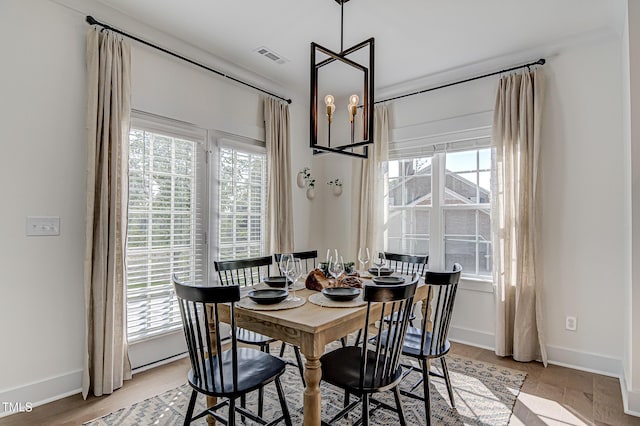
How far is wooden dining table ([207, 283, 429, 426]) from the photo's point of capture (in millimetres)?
1663

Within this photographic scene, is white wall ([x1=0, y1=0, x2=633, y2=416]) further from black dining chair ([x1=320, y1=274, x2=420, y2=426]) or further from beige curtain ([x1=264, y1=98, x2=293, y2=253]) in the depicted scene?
black dining chair ([x1=320, y1=274, x2=420, y2=426])

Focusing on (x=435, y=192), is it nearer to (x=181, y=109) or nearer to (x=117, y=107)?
(x=181, y=109)

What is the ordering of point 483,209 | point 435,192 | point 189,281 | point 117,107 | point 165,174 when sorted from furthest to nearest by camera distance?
point 435,192
point 483,209
point 189,281
point 165,174
point 117,107

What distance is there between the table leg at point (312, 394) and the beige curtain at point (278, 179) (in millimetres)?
2229

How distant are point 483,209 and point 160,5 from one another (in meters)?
3.37

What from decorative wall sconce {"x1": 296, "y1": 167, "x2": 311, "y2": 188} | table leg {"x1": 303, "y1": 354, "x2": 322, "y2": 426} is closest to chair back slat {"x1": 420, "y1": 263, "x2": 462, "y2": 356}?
table leg {"x1": 303, "y1": 354, "x2": 322, "y2": 426}

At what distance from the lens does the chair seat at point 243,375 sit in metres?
1.63

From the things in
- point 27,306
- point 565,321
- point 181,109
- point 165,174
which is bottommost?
point 565,321

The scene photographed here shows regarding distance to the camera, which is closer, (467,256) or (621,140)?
(621,140)

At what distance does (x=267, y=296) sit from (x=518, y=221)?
94.8 inches

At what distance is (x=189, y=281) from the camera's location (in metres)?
3.23

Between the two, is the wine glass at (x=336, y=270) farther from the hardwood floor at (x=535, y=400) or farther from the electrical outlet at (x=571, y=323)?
the electrical outlet at (x=571, y=323)

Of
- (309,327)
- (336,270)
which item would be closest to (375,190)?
(336,270)

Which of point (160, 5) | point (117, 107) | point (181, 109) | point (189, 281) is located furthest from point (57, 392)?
point (160, 5)
